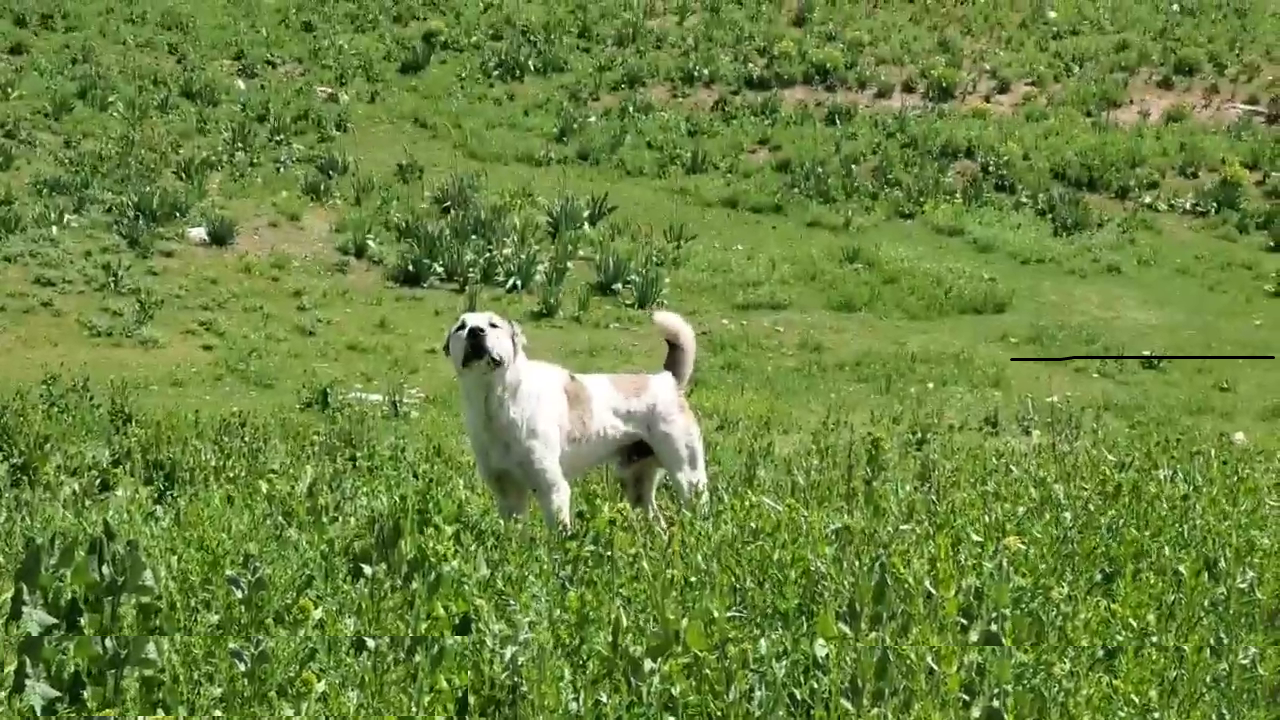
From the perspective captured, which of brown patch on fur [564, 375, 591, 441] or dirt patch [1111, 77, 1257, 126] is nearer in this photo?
brown patch on fur [564, 375, 591, 441]

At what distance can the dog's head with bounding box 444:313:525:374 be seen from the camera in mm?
9102

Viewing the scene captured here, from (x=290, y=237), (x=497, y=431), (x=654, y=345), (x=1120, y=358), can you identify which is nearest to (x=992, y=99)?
(x=1120, y=358)

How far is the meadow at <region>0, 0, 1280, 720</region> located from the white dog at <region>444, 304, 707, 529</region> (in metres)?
0.44

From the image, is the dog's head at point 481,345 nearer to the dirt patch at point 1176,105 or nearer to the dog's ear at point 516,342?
the dog's ear at point 516,342

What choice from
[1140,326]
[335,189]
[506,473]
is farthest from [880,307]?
[506,473]

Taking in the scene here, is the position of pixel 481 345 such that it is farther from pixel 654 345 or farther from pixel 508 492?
pixel 654 345

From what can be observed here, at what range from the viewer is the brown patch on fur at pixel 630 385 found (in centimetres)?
1005

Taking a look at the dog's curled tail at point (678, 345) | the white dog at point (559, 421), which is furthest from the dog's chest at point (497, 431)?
the dog's curled tail at point (678, 345)

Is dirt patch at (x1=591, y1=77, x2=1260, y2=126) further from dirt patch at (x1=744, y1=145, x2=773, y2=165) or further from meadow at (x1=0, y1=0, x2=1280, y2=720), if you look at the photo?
dirt patch at (x1=744, y1=145, x2=773, y2=165)

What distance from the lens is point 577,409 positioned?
976 cm

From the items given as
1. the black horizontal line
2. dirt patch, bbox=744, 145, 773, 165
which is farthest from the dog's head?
dirt patch, bbox=744, 145, 773, 165

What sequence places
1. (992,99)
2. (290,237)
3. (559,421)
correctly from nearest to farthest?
1. (559,421)
2. (290,237)
3. (992,99)

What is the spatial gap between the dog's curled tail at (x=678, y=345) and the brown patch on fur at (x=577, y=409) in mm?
761

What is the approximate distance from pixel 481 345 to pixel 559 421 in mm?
729
